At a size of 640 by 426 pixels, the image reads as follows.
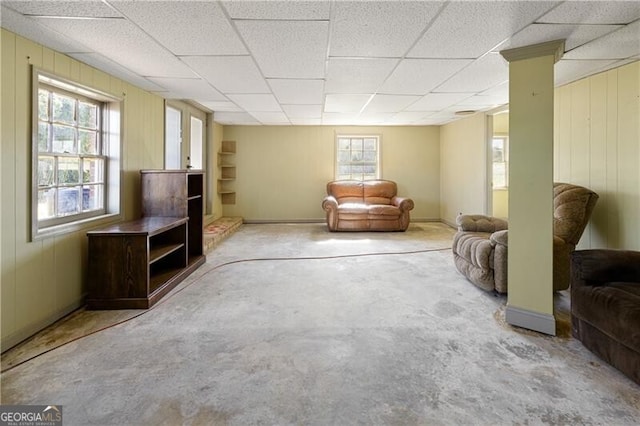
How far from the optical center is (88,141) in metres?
3.30

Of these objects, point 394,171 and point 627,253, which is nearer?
point 627,253

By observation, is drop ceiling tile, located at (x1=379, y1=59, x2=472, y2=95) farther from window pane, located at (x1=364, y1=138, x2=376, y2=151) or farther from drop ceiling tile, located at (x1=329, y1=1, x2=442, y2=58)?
window pane, located at (x1=364, y1=138, x2=376, y2=151)

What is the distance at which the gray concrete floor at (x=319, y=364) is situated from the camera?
5.52 ft

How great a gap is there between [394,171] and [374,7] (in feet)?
19.8

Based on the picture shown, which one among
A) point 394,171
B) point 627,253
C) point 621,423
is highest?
point 394,171

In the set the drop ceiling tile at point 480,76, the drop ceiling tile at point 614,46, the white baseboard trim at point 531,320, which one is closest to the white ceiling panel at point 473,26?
the drop ceiling tile at point 480,76

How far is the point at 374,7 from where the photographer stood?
2.09 metres

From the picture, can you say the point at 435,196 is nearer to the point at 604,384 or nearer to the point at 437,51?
the point at 437,51

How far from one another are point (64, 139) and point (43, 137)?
25 centimetres

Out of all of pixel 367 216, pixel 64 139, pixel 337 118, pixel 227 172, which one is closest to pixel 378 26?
pixel 64 139

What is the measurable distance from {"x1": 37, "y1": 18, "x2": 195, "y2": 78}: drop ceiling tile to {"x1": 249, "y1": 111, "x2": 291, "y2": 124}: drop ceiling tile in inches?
102

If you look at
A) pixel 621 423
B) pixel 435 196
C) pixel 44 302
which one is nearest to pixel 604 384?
pixel 621 423

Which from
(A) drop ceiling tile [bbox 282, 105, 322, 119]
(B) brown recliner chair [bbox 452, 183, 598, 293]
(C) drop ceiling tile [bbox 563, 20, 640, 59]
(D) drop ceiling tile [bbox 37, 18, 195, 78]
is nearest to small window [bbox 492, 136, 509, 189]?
(A) drop ceiling tile [bbox 282, 105, 322, 119]

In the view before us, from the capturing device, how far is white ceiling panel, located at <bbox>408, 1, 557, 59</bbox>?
2.07 m
